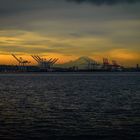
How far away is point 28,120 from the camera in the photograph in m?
27.7

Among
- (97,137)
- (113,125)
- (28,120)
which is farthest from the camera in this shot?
(28,120)

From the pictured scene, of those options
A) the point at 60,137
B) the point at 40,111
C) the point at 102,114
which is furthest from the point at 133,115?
the point at 60,137

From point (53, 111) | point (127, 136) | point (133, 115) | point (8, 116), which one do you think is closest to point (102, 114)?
point (133, 115)

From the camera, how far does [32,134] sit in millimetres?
22453

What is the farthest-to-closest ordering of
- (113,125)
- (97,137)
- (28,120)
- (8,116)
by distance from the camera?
(8,116) → (28,120) → (113,125) → (97,137)

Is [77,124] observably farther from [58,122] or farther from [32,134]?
[32,134]

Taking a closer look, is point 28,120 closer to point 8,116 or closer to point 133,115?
point 8,116

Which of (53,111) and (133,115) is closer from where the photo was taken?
(133,115)

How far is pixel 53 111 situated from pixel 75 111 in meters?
1.75

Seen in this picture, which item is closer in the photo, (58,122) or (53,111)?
(58,122)

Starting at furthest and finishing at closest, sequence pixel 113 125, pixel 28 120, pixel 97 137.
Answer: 1. pixel 28 120
2. pixel 113 125
3. pixel 97 137

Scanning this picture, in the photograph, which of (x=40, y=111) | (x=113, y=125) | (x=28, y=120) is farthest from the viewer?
(x=40, y=111)

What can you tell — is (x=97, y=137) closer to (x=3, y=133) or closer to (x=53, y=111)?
(x=3, y=133)

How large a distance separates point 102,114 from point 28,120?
235 inches
